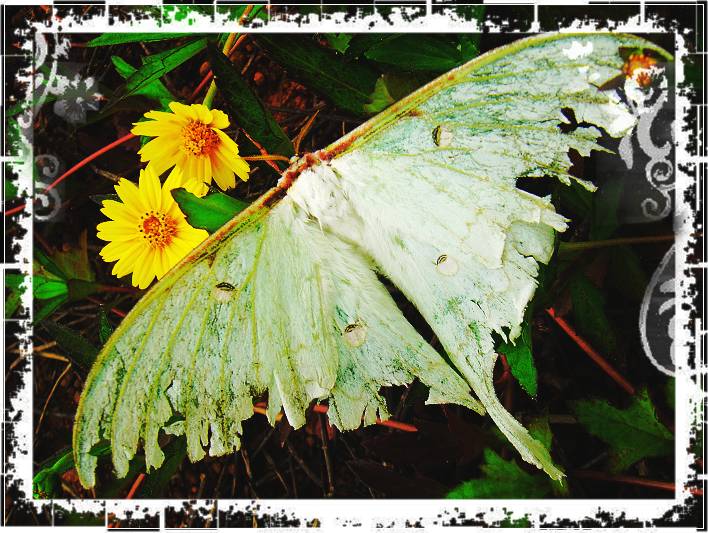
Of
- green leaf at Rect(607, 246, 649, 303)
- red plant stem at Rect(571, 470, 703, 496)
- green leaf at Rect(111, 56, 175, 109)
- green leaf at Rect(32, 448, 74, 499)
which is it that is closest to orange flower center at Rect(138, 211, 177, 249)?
green leaf at Rect(111, 56, 175, 109)

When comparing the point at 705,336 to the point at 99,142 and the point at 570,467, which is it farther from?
the point at 99,142

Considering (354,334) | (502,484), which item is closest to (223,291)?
(354,334)

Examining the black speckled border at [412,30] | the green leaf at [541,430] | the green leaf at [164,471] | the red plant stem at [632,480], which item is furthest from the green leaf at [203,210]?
the red plant stem at [632,480]

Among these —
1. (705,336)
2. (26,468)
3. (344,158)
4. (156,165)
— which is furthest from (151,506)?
(705,336)

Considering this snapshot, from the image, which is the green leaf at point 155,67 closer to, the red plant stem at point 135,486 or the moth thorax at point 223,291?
the moth thorax at point 223,291

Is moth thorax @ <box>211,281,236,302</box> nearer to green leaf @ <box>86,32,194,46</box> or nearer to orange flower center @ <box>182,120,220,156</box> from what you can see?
orange flower center @ <box>182,120,220,156</box>

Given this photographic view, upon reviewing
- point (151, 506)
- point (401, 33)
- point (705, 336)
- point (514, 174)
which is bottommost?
point (151, 506)
